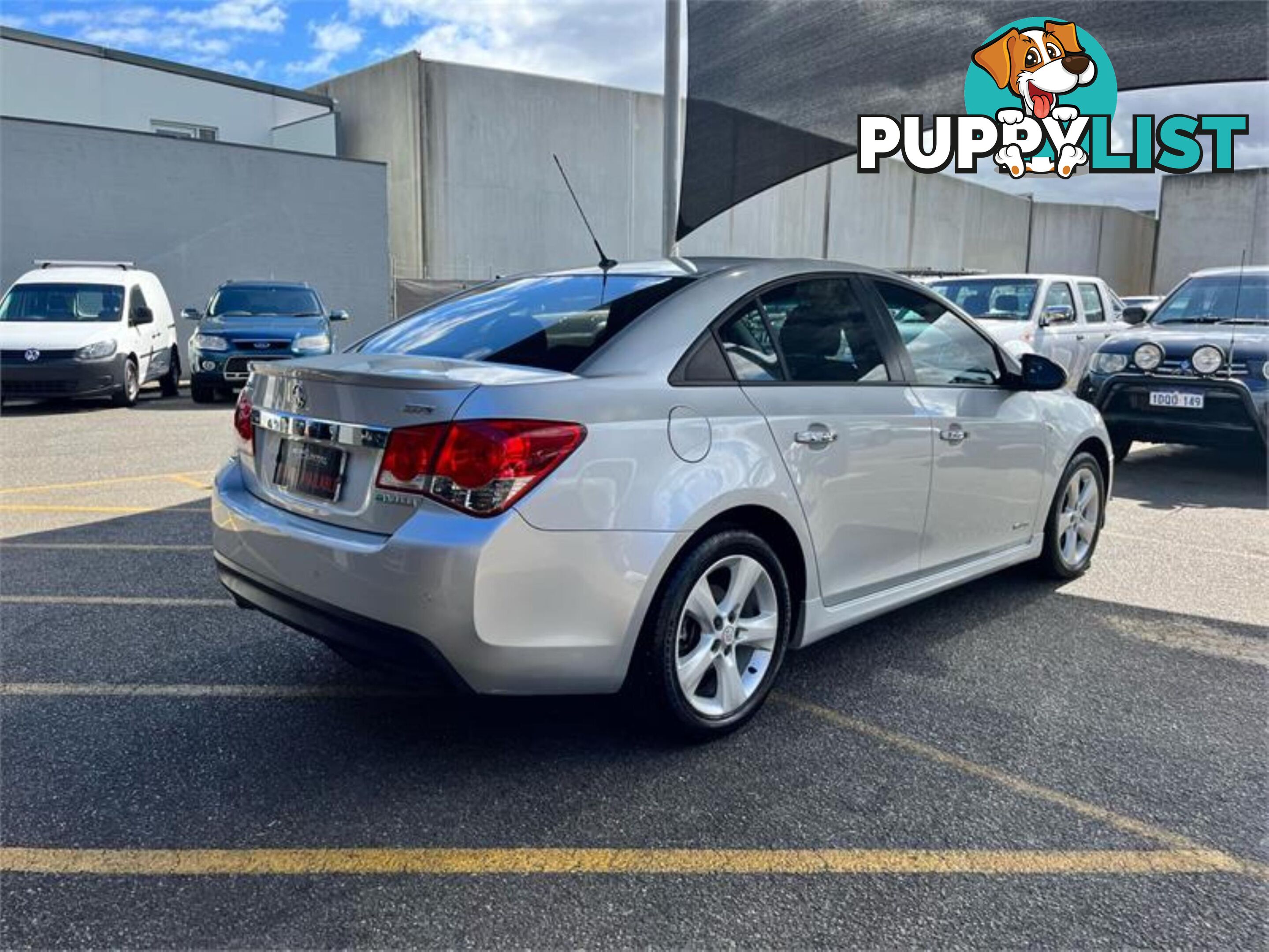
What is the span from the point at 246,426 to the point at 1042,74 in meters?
6.25

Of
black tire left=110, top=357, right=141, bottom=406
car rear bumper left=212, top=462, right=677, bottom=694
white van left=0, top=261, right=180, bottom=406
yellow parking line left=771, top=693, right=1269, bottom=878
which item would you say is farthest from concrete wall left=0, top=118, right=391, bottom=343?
yellow parking line left=771, top=693, right=1269, bottom=878

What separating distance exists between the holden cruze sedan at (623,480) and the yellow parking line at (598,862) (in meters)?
0.47

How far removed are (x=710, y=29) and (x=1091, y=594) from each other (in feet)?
20.0

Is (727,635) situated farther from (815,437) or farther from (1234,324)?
(1234,324)

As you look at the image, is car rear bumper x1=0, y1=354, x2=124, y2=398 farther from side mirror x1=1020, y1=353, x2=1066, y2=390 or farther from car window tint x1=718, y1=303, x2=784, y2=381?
side mirror x1=1020, y1=353, x2=1066, y2=390

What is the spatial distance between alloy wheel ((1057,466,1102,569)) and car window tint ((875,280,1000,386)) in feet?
3.22

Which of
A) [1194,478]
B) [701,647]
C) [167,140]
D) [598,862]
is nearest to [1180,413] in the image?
[1194,478]

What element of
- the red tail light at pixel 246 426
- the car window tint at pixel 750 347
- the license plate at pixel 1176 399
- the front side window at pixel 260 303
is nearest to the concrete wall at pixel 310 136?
the front side window at pixel 260 303

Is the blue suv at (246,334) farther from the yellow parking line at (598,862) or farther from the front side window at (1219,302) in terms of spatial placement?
A: the yellow parking line at (598,862)

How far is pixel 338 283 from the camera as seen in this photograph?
1938cm

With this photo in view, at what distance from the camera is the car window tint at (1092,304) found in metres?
11.8

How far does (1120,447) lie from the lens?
9.02 metres

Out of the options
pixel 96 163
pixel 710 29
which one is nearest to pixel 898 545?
pixel 710 29

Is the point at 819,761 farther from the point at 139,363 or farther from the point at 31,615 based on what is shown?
the point at 139,363
